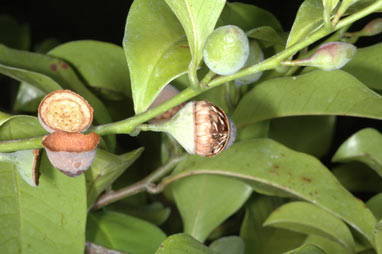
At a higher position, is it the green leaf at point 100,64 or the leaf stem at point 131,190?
the green leaf at point 100,64

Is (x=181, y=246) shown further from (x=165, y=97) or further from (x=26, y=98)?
(x=26, y=98)

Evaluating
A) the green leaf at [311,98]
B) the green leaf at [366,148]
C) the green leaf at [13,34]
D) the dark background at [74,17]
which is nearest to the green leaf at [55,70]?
the green leaf at [311,98]

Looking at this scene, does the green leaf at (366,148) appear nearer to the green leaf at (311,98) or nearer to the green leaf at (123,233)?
the green leaf at (311,98)

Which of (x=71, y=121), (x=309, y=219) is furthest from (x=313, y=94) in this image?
(x=71, y=121)

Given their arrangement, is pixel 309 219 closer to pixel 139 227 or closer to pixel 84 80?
pixel 139 227

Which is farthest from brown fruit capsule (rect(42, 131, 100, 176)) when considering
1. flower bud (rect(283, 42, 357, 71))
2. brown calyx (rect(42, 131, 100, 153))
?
flower bud (rect(283, 42, 357, 71))

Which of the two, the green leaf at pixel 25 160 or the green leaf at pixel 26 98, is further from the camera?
the green leaf at pixel 26 98

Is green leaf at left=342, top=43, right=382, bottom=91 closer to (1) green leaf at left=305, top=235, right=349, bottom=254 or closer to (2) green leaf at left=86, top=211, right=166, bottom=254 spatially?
(1) green leaf at left=305, top=235, right=349, bottom=254
